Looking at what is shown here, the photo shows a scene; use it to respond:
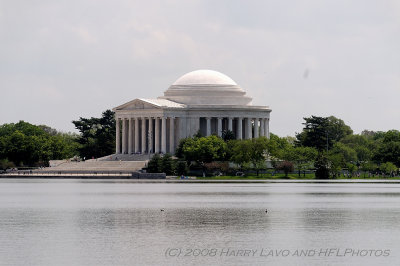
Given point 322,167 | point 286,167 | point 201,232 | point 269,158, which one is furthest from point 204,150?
point 201,232

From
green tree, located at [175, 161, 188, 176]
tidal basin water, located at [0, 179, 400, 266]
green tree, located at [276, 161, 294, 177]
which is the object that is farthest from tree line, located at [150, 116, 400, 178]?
tidal basin water, located at [0, 179, 400, 266]

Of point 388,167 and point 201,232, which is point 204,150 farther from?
point 201,232

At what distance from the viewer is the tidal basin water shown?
164 ft

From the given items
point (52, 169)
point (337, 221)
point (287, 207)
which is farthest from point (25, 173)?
point (337, 221)

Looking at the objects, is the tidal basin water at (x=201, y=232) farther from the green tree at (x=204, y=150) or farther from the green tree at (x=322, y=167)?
the green tree at (x=204, y=150)

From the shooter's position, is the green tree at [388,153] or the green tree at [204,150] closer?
the green tree at [388,153]

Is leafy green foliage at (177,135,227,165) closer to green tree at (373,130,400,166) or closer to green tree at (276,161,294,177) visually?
green tree at (276,161,294,177)

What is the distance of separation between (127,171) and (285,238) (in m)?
130

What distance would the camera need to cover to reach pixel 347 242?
56.2 metres

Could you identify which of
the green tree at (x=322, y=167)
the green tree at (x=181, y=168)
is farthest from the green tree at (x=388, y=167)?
the green tree at (x=181, y=168)

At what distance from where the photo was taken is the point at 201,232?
6150 cm

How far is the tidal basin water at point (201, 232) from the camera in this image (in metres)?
50.0

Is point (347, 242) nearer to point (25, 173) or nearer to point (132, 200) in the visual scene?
point (132, 200)

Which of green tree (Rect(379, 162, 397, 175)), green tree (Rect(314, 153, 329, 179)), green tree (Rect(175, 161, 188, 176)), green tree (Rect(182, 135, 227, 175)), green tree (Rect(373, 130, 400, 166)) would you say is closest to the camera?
green tree (Rect(314, 153, 329, 179))
